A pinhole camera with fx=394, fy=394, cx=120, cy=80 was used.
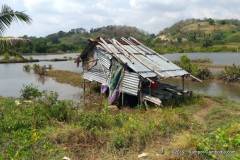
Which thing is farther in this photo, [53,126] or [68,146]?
[53,126]

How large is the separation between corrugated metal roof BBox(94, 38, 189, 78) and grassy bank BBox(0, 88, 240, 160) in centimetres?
370

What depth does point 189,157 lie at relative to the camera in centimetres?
788

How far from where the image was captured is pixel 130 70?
17.9 meters

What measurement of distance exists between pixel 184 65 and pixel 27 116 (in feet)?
63.1

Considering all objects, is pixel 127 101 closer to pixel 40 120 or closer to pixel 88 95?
pixel 88 95

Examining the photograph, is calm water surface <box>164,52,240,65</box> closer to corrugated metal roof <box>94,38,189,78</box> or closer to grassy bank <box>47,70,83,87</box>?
grassy bank <box>47,70,83,87</box>

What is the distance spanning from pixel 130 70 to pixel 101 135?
25.8 ft

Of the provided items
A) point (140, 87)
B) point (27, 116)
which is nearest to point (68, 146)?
point (27, 116)

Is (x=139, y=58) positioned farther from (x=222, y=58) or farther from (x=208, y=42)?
(x=208, y=42)

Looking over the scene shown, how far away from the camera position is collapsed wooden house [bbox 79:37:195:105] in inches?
681

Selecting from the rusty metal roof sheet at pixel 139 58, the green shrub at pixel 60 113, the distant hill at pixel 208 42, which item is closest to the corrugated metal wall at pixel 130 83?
the rusty metal roof sheet at pixel 139 58

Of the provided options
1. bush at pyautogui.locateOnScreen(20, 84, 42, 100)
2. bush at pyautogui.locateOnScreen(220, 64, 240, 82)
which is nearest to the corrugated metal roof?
bush at pyautogui.locateOnScreen(20, 84, 42, 100)

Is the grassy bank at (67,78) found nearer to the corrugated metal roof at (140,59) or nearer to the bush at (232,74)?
the corrugated metal roof at (140,59)

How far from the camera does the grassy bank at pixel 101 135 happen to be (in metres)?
8.60
